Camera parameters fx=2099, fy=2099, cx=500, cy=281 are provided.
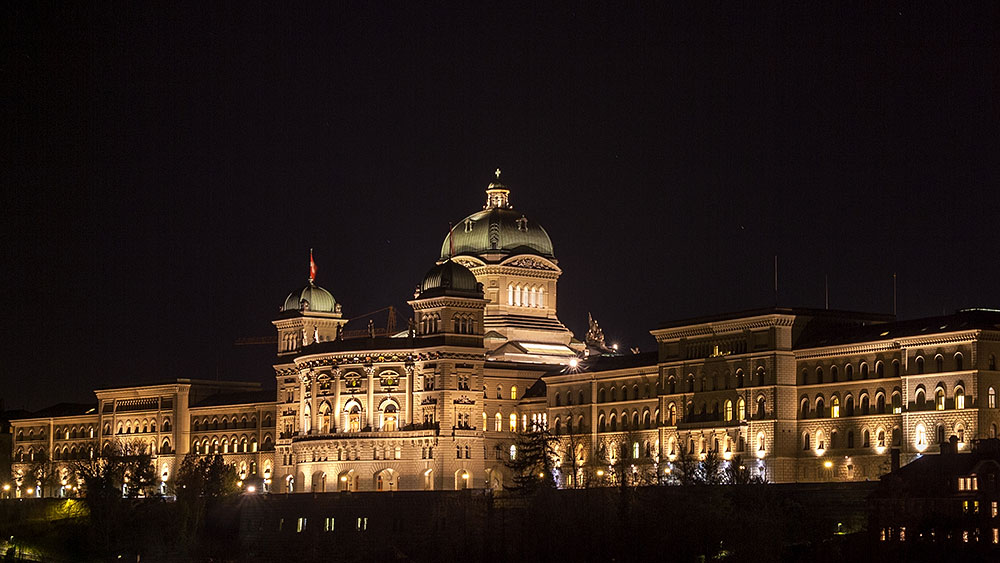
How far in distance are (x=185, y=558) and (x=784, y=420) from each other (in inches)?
1753

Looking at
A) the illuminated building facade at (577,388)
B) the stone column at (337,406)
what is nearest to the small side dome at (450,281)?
the illuminated building facade at (577,388)

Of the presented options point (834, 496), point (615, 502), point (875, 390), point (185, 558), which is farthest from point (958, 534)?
point (185, 558)

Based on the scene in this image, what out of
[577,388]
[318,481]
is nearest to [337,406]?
[318,481]

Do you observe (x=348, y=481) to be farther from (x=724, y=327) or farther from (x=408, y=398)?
(x=724, y=327)

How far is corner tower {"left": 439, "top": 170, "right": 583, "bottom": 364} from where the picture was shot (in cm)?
19212

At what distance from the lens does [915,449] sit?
456ft

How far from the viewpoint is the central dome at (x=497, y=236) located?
19388 cm

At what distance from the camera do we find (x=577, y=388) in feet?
586

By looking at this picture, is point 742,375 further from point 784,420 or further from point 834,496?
point 834,496

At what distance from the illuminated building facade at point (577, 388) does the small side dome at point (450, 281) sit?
0.17 meters

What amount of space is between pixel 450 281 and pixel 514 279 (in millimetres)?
15767

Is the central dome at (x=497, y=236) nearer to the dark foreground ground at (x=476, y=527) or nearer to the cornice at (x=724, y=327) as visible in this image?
the cornice at (x=724, y=327)

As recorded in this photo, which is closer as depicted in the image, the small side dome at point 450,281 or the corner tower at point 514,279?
the small side dome at point 450,281

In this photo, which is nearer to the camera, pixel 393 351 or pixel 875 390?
pixel 875 390
